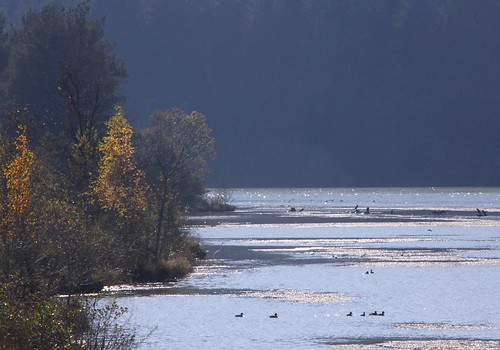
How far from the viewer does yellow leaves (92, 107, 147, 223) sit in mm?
58031

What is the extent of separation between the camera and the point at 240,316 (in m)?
43.2

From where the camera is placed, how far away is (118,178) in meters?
59.4

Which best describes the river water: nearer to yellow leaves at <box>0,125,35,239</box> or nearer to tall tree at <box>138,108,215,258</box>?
yellow leaves at <box>0,125,35,239</box>

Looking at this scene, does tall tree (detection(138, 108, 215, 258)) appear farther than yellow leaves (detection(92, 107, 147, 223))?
Yes

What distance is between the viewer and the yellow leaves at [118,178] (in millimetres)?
58031

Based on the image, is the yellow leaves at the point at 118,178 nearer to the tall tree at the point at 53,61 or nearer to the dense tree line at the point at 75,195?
the dense tree line at the point at 75,195

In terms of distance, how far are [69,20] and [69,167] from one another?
158 ft

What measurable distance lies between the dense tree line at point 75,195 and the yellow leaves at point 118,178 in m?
0.06

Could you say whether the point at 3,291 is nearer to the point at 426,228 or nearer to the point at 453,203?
the point at 426,228

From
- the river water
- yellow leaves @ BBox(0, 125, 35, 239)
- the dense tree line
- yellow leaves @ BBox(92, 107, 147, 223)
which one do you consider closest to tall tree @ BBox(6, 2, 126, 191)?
the dense tree line

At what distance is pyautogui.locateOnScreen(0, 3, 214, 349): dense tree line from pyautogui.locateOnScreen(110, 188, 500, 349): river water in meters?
2.70

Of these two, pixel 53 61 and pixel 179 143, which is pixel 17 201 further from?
pixel 179 143

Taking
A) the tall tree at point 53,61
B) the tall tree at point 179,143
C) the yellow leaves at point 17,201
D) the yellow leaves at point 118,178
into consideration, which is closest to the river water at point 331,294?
the yellow leaves at point 118,178

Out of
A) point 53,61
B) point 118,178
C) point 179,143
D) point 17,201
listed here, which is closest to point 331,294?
point 118,178
